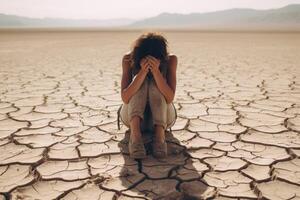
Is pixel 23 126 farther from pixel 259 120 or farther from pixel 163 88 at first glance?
pixel 259 120

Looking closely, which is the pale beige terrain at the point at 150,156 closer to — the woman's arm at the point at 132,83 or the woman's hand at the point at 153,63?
the woman's arm at the point at 132,83

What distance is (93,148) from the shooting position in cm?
219

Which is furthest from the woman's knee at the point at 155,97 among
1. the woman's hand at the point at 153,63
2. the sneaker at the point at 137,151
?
the sneaker at the point at 137,151

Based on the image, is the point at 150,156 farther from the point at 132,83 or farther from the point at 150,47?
the point at 150,47

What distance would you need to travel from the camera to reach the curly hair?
75.3 inches

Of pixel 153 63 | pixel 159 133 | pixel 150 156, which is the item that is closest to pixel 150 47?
pixel 153 63

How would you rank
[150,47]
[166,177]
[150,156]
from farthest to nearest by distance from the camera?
[150,156] < [150,47] < [166,177]

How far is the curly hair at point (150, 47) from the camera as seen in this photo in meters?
1.91

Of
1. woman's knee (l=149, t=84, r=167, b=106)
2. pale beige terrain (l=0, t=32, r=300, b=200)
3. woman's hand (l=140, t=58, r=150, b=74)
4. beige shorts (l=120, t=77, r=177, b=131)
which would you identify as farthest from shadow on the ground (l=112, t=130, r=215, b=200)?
woman's hand (l=140, t=58, r=150, b=74)

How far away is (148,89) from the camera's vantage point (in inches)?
79.1

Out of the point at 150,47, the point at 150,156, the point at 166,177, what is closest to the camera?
the point at 166,177

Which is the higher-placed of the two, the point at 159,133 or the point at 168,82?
the point at 168,82

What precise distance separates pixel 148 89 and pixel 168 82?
0.17 metres

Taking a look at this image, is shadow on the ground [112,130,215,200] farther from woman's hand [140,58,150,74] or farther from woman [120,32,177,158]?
woman's hand [140,58,150,74]
